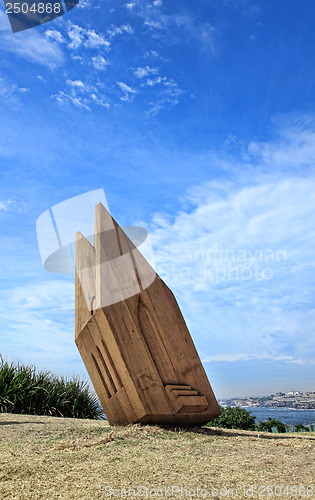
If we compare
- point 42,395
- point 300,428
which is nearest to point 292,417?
point 300,428

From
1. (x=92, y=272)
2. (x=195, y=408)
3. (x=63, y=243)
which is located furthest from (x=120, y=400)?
(x=63, y=243)

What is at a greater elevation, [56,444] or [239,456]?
[56,444]

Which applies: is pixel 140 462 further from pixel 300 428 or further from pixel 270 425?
pixel 300 428

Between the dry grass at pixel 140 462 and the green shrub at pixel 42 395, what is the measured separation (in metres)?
5.38

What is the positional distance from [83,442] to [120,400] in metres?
1.09

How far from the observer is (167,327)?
5734mm

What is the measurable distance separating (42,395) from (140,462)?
25.2ft

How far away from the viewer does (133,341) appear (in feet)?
17.9

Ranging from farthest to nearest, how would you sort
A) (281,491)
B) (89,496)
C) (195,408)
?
1. (195,408)
2. (281,491)
3. (89,496)

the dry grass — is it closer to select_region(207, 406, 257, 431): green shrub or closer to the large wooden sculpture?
the large wooden sculpture

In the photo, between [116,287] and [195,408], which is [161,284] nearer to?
[116,287]

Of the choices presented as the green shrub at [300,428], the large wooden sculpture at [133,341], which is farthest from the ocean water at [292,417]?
the large wooden sculpture at [133,341]

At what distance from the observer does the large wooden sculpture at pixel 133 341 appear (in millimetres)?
5340

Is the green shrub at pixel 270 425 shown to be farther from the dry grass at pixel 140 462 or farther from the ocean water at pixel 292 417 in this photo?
the dry grass at pixel 140 462
